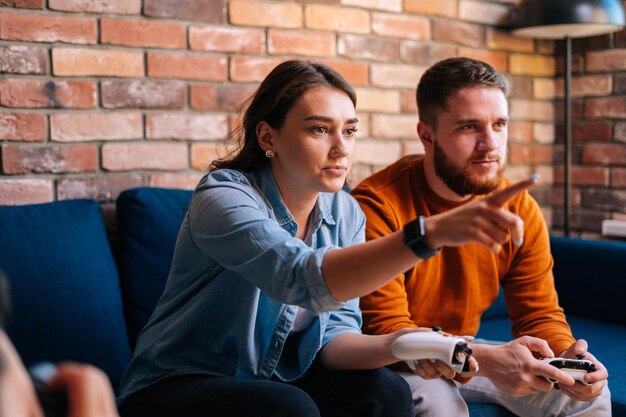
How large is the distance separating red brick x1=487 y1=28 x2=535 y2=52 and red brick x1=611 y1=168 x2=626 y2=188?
55cm

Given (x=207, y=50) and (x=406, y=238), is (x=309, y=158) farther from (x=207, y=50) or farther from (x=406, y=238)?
(x=207, y=50)

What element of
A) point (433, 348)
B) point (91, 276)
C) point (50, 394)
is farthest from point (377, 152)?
point (50, 394)

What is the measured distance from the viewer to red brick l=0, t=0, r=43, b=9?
71.2 inches

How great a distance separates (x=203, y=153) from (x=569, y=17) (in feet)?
4.10

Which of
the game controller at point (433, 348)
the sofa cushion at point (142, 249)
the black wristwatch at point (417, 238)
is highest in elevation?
the black wristwatch at point (417, 238)

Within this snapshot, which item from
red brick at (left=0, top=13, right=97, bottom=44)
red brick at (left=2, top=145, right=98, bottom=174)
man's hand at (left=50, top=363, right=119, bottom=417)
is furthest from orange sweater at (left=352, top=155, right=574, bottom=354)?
man's hand at (left=50, top=363, right=119, bottom=417)

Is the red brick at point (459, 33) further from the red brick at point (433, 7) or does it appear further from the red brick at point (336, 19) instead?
the red brick at point (336, 19)

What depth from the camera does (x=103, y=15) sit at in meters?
1.94

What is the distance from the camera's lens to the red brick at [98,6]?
188 cm

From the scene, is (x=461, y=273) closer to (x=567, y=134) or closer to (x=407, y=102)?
(x=407, y=102)

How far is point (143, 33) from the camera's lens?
2.00 m

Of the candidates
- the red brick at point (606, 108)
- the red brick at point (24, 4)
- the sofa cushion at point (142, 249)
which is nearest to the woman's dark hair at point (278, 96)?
the sofa cushion at point (142, 249)

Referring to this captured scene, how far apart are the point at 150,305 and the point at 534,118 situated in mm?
1750

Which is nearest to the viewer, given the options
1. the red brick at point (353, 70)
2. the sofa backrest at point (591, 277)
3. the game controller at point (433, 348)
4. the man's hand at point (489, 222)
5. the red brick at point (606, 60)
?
the man's hand at point (489, 222)
